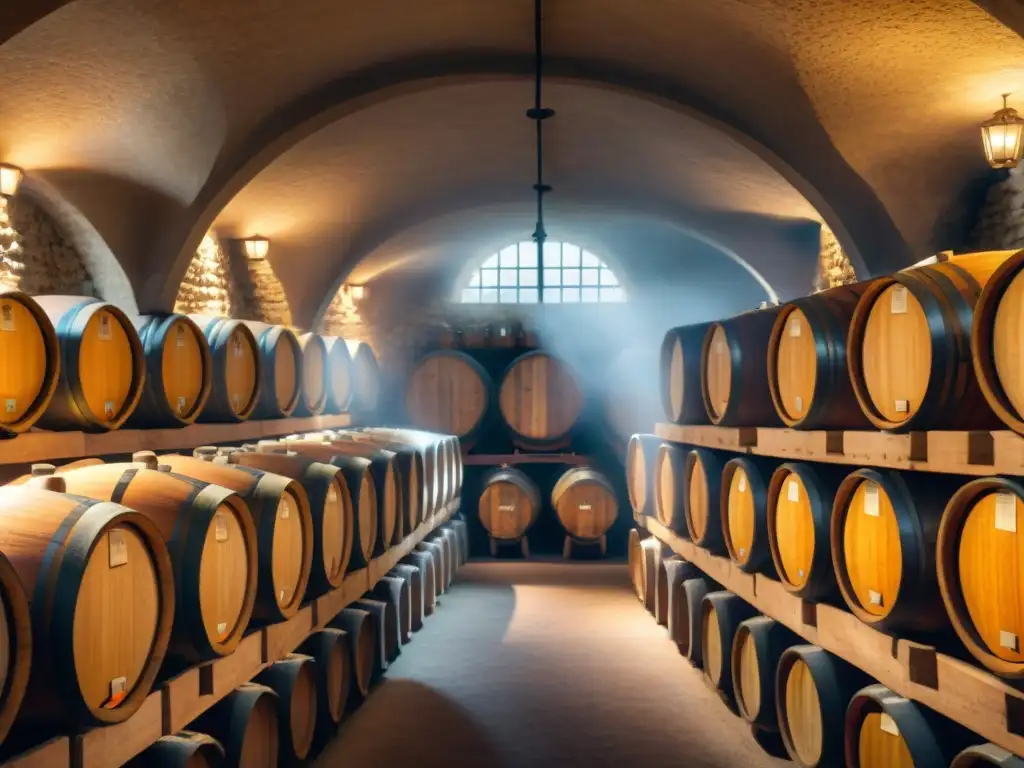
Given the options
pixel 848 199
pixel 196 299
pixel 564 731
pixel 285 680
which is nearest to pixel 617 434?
pixel 848 199

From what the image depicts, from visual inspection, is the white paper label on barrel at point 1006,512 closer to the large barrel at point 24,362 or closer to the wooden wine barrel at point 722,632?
the wooden wine barrel at point 722,632

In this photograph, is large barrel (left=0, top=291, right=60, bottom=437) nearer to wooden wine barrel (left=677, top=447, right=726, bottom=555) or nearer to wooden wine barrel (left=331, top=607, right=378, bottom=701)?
wooden wine barrel (left=331, top=607, right=378, bottom=701)

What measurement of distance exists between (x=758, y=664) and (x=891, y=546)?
4.28 ft

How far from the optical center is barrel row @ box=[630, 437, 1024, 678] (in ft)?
7.09

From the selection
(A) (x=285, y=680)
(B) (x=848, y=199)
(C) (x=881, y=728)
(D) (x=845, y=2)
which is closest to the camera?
(C) (x=881, y=728)

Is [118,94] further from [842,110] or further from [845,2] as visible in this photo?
[842,110]

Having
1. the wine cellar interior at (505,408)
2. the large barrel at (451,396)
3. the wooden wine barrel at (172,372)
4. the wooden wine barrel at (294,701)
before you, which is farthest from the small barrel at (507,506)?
the wooden wine barrel at (294,701)

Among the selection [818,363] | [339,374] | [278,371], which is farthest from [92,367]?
[339,374]

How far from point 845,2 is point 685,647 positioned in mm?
3596

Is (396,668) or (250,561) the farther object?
(396,668)

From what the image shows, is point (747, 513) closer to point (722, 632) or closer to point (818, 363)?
point (722, 632)

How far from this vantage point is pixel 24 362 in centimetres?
299

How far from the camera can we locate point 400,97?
6.71m

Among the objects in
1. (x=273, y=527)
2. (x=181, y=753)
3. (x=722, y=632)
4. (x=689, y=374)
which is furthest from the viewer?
(x=689, y=374)
